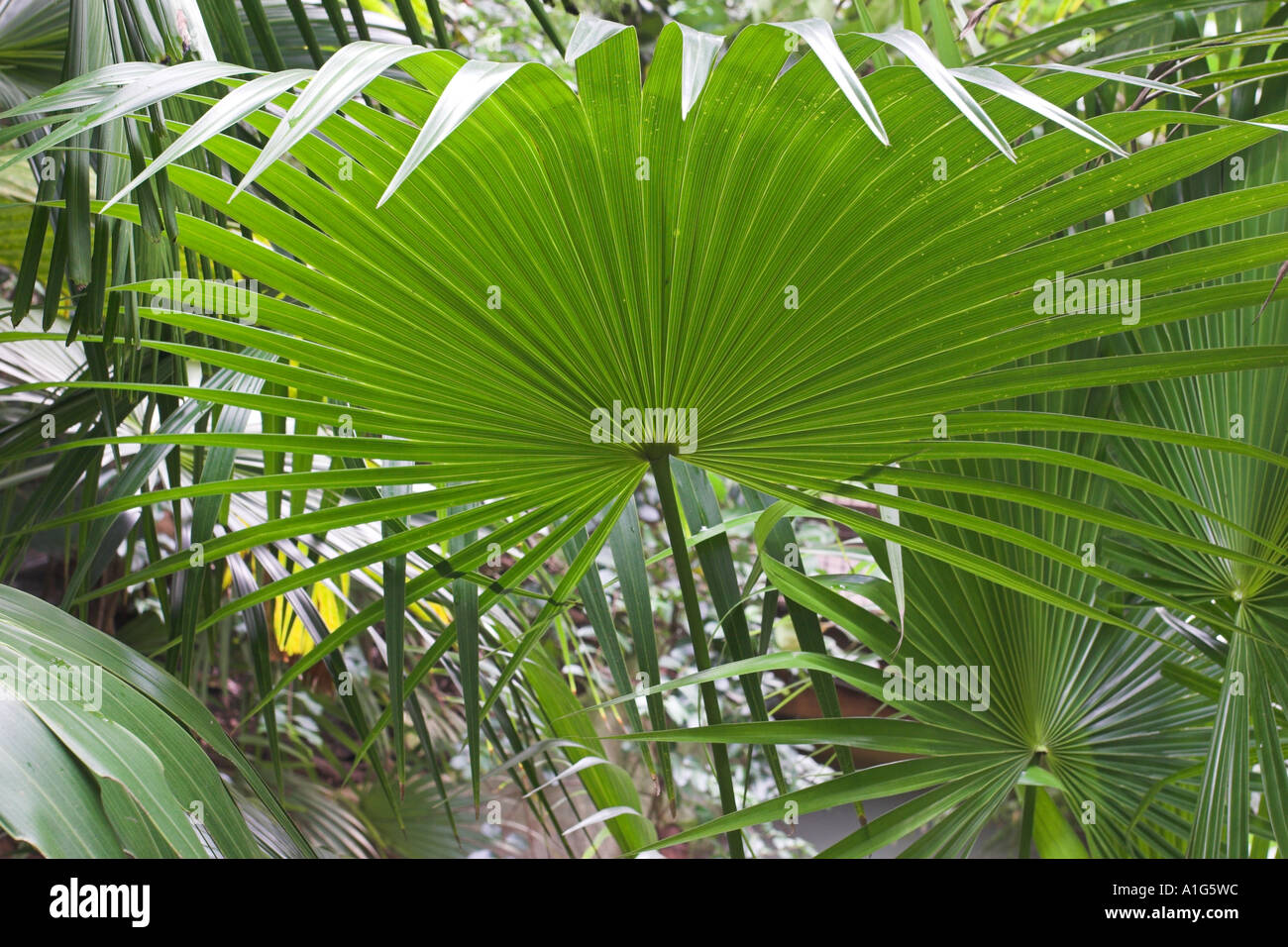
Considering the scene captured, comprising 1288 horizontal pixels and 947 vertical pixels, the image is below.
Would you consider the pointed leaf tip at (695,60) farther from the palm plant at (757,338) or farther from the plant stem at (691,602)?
the plant stem at (691,602)

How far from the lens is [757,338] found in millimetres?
672

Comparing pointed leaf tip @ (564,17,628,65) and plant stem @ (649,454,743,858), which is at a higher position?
pointed leaf tip @ (564,17,628,65)

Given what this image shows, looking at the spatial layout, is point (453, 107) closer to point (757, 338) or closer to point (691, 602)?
point (757, 338)

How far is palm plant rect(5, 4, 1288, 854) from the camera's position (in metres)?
0.52

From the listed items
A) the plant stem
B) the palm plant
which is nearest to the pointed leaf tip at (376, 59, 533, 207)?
the palm plant

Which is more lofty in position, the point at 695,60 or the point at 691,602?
the point at 695,60

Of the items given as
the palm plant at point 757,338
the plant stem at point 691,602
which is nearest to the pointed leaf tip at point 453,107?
the palm plant at point 757,338

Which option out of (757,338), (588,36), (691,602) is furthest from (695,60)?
(691,602)

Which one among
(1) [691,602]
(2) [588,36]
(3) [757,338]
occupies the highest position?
(2) [588,36]

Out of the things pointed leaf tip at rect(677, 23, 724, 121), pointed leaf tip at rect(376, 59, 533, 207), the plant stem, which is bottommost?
the plant stem

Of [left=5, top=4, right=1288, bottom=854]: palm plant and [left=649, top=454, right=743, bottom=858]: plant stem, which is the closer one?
[left=5, top=4, right=1288, bottom=854]: palm plant

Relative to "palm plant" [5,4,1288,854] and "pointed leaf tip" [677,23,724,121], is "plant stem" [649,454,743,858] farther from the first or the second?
"pointed leaf tip" [677,23,724,121]
